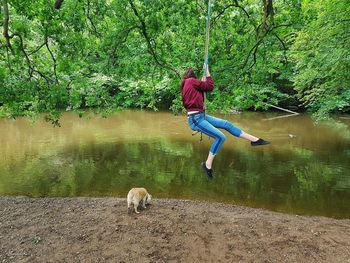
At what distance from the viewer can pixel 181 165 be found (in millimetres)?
14453

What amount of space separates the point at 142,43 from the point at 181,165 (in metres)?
6.09

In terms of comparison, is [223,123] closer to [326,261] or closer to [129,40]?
[326,261]

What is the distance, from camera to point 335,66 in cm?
1234

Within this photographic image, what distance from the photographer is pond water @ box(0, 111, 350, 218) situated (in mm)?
11172

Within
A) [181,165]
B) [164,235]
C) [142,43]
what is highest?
[142,43]

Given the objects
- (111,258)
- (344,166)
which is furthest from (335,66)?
(111,258)

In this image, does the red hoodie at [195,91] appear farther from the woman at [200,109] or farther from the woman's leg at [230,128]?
the woman's leg at [230,128]

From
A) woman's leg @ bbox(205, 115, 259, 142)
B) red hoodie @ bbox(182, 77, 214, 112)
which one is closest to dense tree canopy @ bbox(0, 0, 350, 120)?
red hoodie @ bbox(182, 77, 214, 112)

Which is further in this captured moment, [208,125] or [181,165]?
[181,165]

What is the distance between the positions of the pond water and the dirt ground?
2.20 metres

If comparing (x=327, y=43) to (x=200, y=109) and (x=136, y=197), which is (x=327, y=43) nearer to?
(x=200, y=109)

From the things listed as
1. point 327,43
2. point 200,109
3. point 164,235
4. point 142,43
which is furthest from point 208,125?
point 327,43

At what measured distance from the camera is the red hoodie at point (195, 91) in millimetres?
6324

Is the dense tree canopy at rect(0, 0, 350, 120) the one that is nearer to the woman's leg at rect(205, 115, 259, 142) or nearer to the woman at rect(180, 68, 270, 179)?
the woman at rect(180, 68, 270, 179)
